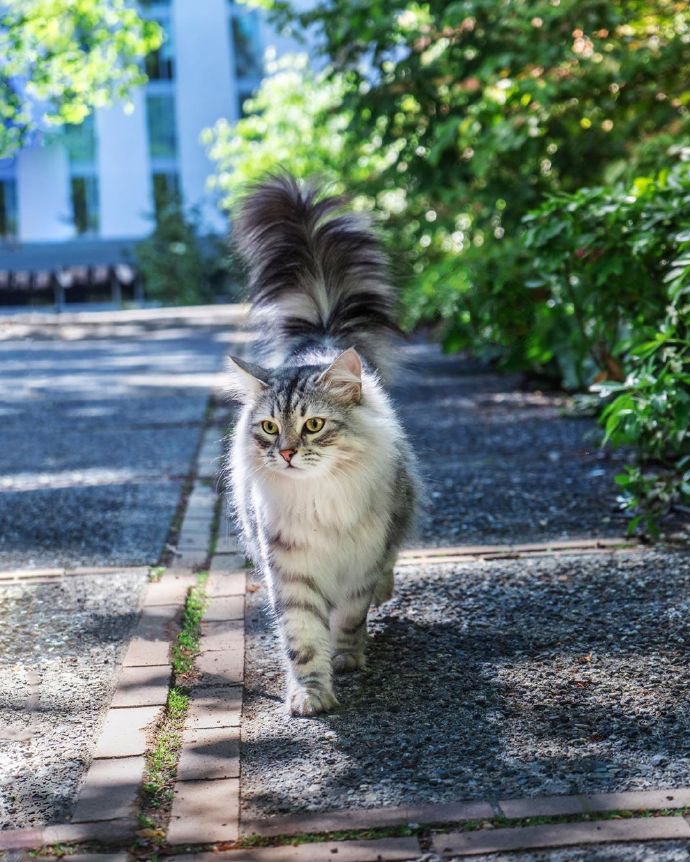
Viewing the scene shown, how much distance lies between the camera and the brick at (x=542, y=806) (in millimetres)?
2551

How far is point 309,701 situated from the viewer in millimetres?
3221

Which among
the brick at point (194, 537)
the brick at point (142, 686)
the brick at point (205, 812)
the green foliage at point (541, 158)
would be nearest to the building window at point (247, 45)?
the green foliage at point (541, 158)

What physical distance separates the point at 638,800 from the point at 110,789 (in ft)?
4.01

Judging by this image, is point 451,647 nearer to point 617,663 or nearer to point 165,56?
point 617,663

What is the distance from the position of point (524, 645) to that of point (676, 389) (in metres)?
1.26

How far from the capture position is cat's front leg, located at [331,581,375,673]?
11.7 ft

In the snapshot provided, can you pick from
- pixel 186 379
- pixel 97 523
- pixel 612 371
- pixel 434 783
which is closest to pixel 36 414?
pixel 186 379

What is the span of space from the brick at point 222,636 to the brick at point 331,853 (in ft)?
4.45

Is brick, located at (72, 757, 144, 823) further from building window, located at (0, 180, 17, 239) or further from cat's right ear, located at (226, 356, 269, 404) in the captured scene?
building window, located at (0, 180, 17, 239)

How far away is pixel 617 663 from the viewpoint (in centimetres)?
346

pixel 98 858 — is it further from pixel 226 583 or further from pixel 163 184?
pixel 163 184

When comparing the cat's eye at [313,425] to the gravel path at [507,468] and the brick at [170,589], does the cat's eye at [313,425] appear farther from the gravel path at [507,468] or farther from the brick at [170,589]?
the gravel path at [507,468]

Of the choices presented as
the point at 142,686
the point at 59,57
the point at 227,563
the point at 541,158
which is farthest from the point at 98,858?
the point at 59,57

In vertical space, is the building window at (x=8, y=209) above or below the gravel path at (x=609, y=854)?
above
